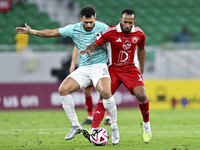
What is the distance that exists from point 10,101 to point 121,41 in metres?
7.51

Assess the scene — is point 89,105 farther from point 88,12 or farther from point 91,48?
point 88,12

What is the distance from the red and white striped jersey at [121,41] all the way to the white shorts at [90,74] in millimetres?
276

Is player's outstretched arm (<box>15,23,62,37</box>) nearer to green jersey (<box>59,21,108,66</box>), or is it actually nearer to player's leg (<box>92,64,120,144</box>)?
green jersey (<box>59,21,108,66</box>)

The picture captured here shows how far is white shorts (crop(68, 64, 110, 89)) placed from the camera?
19.1 feet

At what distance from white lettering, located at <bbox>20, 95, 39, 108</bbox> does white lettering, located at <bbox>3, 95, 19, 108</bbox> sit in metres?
0.20

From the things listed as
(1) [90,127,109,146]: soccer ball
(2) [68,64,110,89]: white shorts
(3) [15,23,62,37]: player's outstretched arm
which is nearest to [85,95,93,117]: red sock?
(2) [68,64,110,89]: white shorts

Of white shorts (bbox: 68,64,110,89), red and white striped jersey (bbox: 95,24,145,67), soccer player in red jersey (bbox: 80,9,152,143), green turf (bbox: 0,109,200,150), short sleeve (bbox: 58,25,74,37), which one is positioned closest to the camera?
green turf (bbox: 0,109,200,150)

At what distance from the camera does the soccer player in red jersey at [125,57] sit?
5.60 m

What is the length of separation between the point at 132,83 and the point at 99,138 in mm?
1040

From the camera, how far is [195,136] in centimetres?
622

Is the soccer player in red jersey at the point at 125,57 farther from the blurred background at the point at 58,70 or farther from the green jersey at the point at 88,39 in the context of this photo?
the blurred background at the point at 58,70

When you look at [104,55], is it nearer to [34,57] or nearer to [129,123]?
[129,123]

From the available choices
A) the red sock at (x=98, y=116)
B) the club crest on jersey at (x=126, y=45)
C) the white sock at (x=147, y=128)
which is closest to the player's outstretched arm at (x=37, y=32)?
the club crest on jersey at (x=126, y=45)

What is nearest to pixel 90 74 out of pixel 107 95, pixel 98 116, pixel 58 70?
pixel 107 95
